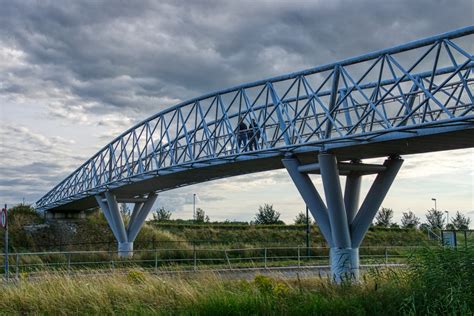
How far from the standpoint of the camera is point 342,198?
2395cm

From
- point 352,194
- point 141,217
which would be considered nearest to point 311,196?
point 352,194

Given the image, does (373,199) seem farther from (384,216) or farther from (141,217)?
(384,216)

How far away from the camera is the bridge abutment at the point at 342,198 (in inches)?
932

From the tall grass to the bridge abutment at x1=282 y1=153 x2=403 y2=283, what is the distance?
9454mm

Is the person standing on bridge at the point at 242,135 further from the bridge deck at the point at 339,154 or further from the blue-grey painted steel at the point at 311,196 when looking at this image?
the blue-grey painted steel at the point at 311,196

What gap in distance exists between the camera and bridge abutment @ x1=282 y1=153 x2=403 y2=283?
2367 centimetres

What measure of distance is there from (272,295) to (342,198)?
39.6ft

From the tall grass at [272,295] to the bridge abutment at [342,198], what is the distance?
9.45 m

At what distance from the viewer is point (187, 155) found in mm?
35312

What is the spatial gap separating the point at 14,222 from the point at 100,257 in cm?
2349

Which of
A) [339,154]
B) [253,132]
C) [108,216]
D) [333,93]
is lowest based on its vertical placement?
[108,216]

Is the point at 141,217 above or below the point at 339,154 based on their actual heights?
below

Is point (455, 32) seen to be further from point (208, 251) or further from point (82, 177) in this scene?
point (82, 177)

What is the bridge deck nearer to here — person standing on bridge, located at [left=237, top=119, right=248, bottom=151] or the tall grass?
person standing on bridge, located at [left=237, top=119, right=248, bottom=151]
